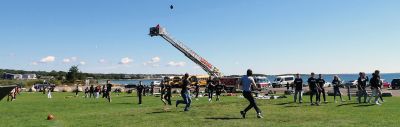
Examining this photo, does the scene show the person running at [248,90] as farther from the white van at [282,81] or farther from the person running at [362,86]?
the white van at [282,81]

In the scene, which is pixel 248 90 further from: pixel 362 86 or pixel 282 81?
pixel 282 81

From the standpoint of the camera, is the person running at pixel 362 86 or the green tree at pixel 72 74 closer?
the person running at pixel 362 86

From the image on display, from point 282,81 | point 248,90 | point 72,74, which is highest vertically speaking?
point 72,74

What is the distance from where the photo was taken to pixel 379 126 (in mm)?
12891

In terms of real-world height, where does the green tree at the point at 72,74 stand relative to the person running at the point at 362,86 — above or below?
above

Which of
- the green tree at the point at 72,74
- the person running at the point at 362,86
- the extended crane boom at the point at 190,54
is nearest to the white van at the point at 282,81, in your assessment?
the extended crane boom at the point at 190,54

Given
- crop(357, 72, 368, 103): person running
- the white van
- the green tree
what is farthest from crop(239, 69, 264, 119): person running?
the green tree

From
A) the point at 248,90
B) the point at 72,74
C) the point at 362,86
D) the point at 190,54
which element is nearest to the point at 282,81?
the point at 190,54

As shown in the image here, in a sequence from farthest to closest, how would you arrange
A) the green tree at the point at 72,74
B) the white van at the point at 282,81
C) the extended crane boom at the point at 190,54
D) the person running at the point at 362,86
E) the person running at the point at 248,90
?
1. the green tree at the point at 72,74
2. the white van at the point at 282,81
3. the extended crane boom at the point at 190,54
4. the person running at the point at 362,86
5. the person running at the point at 248,90

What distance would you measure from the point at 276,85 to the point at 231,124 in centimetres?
6154

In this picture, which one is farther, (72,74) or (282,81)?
(72,74)

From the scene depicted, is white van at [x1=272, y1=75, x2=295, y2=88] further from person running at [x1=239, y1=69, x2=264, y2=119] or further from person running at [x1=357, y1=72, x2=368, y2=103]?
person running at [x1=239, y1=69, x2=264, y2=119]

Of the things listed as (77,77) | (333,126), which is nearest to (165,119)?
(333,126)

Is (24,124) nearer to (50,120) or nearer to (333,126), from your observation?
(50,120)
